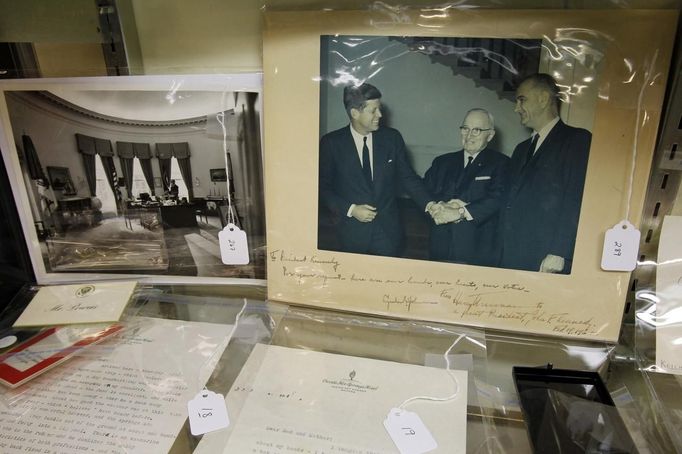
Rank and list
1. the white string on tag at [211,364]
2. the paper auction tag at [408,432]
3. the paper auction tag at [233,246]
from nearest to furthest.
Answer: the paper auction tag at [408,432] < the white string on tag at [211,364] < the paper auction tag at [233,246]

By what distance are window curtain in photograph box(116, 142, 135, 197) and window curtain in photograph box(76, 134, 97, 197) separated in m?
0.04

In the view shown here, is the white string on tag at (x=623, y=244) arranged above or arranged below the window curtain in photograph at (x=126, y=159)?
below

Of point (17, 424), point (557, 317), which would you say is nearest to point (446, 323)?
point (557, 317)

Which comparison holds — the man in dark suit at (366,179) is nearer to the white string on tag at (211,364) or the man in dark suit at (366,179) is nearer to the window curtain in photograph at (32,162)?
the white string on tag at (211,364)

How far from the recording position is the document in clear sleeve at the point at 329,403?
1.68 feet

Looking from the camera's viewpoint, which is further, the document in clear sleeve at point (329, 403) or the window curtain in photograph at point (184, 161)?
the window curtain in photograph at point (184, 161)

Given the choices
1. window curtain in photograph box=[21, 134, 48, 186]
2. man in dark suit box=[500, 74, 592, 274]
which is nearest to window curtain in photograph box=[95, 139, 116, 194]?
window curtain in photograph box=[21, 134, 48, 186]

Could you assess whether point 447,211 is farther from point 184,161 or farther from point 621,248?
point 184,161

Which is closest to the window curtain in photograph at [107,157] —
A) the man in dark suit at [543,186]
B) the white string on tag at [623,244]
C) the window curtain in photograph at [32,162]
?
the window curtain in photograph at [32,162]

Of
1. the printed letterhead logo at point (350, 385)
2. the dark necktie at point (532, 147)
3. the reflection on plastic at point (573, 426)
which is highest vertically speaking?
the dark necktie at point (532, 147)

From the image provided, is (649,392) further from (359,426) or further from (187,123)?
(187,123)

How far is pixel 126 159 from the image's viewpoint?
70 cm

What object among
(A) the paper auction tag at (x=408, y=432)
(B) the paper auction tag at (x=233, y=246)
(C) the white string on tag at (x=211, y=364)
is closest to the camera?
(A) the paper auction tag at (x=408, y=432)

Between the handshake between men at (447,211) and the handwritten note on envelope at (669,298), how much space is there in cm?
26
